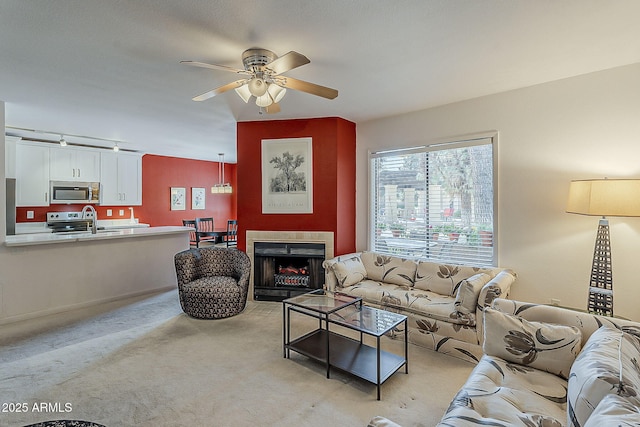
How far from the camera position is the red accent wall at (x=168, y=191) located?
6.98 meters

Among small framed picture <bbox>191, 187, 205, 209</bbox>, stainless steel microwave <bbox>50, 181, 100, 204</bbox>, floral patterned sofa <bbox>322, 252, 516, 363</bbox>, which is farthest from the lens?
small framed picture <bbox>191, 187, 205, 209</bbox>

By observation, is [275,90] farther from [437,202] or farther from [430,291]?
[430,291]

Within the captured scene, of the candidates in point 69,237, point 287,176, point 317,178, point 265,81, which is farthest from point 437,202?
point 69,237

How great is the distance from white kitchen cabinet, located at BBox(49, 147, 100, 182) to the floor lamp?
24.7 ft

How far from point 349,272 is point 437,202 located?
1383mm

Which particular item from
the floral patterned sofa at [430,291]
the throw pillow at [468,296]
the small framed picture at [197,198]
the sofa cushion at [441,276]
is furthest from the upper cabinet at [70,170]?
the throw pillow at [468,296]

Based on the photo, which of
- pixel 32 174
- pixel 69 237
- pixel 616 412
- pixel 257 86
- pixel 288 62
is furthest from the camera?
pixel 32 174

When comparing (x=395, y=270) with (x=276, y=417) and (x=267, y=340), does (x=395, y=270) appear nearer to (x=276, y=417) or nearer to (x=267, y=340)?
(x=267, y=340)

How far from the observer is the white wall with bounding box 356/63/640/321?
8.70 ft

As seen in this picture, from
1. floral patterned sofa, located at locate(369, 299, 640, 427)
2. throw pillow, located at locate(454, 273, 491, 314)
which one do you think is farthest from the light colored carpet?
floral patterned sofa, located at locate(369, 299, 640, 427)

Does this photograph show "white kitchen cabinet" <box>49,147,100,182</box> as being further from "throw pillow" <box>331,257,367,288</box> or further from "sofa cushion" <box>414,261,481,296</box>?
"sofa cushion" <box>414,261,481,296</box>

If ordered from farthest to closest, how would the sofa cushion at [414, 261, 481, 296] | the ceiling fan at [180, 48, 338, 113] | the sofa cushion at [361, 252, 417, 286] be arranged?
the sofa cushion at [361, 252, 417, 286], the sofa cushion at [414, 261, 481, 296], the ceiling fan at [180, 48, 338, 113]

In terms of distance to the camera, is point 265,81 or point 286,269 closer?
point 265,81

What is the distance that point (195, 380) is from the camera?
2324mm
